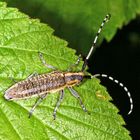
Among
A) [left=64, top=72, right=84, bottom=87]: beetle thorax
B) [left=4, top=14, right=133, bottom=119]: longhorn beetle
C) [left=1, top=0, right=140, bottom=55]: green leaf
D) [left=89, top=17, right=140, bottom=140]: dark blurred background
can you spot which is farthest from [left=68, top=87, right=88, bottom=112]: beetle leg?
[left=89, top=17, right=140, bottom=140]: dark blurred background

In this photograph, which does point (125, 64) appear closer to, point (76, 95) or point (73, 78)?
point (73, 78)

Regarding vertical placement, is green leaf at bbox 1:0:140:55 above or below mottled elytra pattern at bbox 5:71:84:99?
above

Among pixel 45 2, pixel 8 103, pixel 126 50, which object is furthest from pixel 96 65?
pixel 8 103

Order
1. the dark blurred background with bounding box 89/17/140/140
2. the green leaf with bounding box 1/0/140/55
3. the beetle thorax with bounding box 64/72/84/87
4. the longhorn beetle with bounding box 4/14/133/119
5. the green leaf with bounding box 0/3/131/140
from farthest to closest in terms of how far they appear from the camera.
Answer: the dark blurred background with bounding box 89/17/140/140 < the green leaf with bounding box 1/0/140/55 < the beetle thorax with bounding box 64/72/84/87 < the longhorn beetle with bounding box 4/14/133/119 < the green leaf with bounding box 0/3/131/140

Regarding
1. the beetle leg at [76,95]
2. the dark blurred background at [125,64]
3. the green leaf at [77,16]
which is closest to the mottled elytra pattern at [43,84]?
the beetle leg at [76,95]

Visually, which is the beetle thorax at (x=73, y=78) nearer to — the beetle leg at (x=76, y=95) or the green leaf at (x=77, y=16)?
the beetle leg at (x=76, y=95)

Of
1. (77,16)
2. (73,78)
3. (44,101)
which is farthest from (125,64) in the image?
(44,101)

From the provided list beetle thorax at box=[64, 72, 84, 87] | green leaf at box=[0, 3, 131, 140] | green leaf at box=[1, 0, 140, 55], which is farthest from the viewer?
green leaf at box=[1, 0, 140, 55]

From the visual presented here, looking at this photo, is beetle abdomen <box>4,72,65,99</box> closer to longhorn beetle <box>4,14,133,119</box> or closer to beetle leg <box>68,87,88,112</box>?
longhorn beetle <box>4,14,133,119</box>
